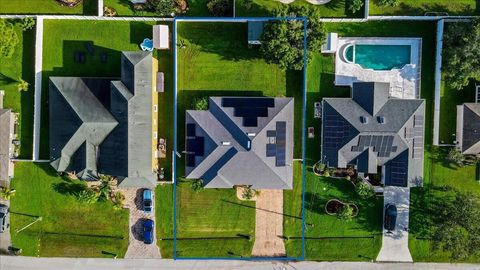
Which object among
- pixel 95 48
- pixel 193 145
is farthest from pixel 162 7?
pixel 193 145

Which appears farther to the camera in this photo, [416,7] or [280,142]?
[416,7]

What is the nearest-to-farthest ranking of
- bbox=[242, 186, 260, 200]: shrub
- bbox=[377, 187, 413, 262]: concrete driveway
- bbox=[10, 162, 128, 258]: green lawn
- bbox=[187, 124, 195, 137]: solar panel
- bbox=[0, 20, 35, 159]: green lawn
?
bbox=[187, 124, 195, 137]: solar panel, bbox=[242, 186, 260, 200]: shrub, bbox=[0, 20, 35, 159]: green lawn, bbox=[377, 187, 413, 262]: concrete driveway, bbox=[10, 162, 128, 258]: green lawn

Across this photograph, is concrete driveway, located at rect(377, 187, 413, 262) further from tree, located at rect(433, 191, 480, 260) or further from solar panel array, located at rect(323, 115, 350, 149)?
solar panel array, located at rect(323, 115, 350, 149)

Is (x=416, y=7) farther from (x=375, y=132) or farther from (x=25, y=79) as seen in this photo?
(x=25, y=79)

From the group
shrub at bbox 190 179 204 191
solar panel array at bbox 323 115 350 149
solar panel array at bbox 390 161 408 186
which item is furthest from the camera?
shrub at bbox 190 179 204 191

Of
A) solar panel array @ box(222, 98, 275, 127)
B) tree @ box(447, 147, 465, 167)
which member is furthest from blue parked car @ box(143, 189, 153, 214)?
tree @ box(447, 147, 465, 167)

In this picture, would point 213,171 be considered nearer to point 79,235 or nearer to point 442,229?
point 79,235
